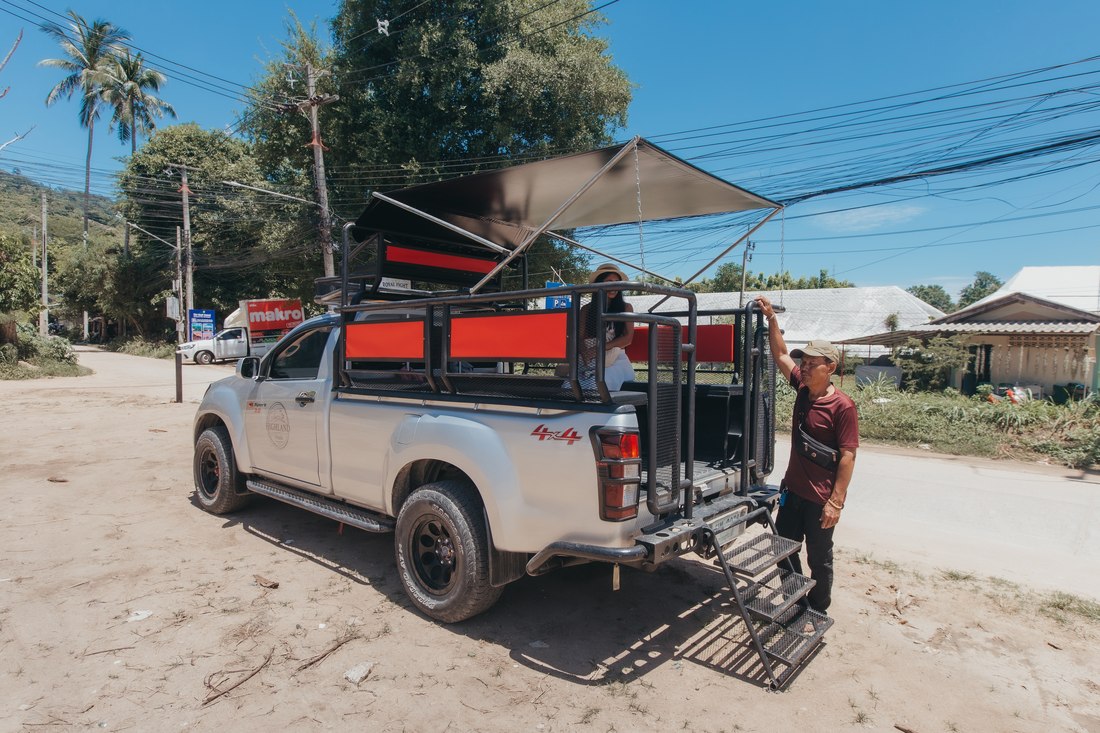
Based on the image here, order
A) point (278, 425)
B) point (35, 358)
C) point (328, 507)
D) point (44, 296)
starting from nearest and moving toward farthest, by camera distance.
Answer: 1. point (328, 507)
2. point (278, 425)
3. point (35, 358)
4. point (44, 296)

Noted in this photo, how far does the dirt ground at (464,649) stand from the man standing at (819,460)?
1.67 feet

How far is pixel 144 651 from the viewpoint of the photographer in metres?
3.37

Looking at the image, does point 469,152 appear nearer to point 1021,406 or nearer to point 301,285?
point 301,285

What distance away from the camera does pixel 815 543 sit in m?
3.77

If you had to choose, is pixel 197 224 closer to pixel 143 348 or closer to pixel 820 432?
pixel 143 348

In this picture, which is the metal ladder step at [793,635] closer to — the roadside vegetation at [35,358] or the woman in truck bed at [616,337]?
the woman in truck bed at [616,337]

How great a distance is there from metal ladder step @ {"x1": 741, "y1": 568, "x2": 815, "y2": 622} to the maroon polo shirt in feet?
1.62

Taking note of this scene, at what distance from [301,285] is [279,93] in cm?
770

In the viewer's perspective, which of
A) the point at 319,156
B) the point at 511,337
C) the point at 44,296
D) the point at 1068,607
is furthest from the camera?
the point at 44,296

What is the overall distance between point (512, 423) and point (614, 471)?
0.65 m

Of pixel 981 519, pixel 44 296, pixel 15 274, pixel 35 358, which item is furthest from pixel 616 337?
pixel 44 296

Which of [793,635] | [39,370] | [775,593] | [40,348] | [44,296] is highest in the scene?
[44,296]

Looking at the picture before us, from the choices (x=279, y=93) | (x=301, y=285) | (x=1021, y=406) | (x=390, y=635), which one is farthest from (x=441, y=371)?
(x=301, y=285)

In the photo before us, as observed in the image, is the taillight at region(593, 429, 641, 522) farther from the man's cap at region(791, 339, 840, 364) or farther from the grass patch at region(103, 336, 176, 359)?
the grass patch at region(103, 336, 176, 359)
